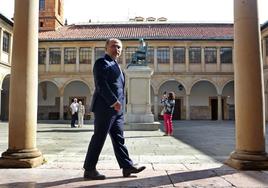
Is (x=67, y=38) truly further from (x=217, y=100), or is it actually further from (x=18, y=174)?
(x=18, y=174)

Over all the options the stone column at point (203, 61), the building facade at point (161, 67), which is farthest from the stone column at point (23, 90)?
the stone column at point (203, 61)

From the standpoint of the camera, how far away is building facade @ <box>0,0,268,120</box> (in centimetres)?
3669

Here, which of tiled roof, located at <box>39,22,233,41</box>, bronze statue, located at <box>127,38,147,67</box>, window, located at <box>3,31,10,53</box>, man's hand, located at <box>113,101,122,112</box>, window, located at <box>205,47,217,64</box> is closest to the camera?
man's hand, located at <box>113,101,122,112</box>

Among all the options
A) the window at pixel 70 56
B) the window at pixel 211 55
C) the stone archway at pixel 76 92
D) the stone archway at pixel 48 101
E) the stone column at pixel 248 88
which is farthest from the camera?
the stone archway at pixel 76 92

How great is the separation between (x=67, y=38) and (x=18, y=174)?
34084 millimetres

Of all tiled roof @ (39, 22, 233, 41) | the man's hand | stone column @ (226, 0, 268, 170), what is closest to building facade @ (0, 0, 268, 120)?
tiled roof @ (39, 22, 233, 41)

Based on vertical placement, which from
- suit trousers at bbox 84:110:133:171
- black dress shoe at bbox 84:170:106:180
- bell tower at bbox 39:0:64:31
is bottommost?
black dress shoe at bbox 84:170:106:180

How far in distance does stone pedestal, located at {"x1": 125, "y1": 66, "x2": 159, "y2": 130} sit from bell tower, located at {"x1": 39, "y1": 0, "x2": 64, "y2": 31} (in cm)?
2799

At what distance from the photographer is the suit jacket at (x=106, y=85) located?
446 centimetres

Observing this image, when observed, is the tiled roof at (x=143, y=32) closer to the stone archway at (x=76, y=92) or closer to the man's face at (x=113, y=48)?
the stone archway at (x=76, y=92)

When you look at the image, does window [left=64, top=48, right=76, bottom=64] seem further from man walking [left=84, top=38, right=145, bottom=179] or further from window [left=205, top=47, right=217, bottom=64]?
man walking [left=84, top=38, right=145, bottom=179]

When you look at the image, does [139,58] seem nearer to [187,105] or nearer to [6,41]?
[187,105]

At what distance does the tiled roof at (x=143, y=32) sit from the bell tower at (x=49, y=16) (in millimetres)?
1052

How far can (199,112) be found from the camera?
124 ft
